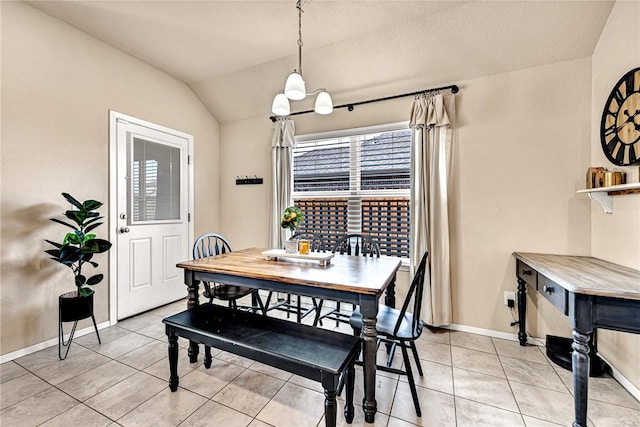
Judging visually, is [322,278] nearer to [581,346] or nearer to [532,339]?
[581,346]

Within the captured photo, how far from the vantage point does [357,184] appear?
335 centimetres

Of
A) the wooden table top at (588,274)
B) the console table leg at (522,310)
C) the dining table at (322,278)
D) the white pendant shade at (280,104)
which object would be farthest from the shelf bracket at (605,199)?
the white pendant shade at (280,104)

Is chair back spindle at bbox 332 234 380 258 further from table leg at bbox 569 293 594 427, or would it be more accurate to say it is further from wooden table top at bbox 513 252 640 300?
table leg at bbox 569 293 594 427

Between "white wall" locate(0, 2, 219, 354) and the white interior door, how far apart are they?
16 centimetres

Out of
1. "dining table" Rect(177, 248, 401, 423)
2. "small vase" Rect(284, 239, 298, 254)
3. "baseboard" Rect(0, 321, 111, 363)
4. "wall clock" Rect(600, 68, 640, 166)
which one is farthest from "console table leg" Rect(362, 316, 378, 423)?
"baseboard" Rect(0, 321, 111, 363)

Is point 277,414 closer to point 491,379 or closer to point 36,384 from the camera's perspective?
point 491,379

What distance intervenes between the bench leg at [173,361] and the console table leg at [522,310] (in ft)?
9.29

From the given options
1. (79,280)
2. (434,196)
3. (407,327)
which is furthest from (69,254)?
(434,196)

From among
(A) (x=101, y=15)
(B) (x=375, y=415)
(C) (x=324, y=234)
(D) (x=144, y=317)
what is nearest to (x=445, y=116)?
(C) (x=324, y=234)

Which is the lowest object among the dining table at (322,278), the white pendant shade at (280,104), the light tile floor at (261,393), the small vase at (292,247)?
the light tile floor at (261,393)

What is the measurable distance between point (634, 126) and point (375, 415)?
97.9 inches

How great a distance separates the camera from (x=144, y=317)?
310 centimetres

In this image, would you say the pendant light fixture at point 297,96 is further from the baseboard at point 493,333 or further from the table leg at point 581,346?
the baseboard at point 493,333

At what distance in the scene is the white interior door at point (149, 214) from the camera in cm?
299
